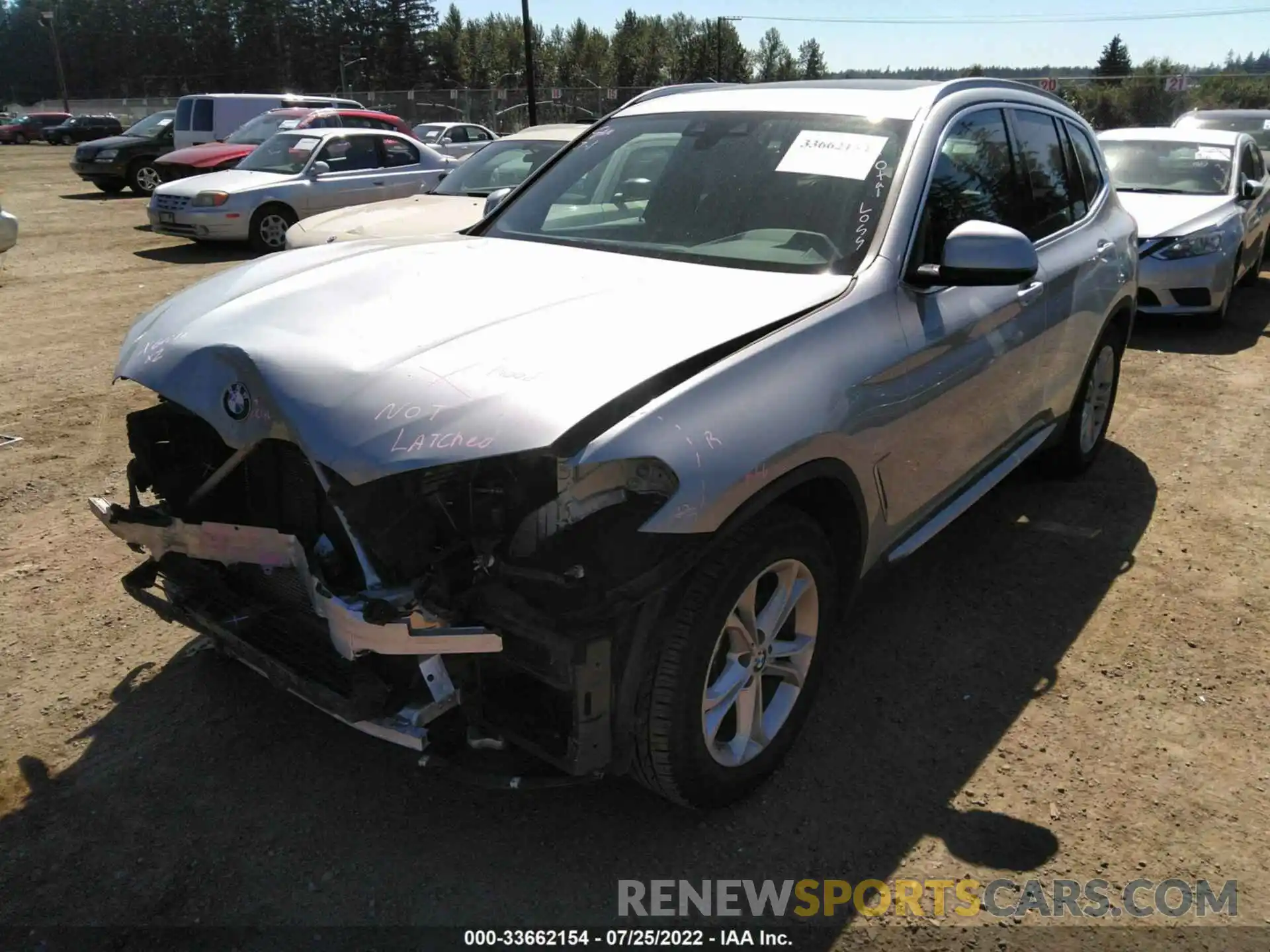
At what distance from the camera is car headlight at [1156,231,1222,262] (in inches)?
327

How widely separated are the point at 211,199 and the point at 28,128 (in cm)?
4651

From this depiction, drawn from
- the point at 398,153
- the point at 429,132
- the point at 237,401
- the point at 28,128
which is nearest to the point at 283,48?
the point at 28,128

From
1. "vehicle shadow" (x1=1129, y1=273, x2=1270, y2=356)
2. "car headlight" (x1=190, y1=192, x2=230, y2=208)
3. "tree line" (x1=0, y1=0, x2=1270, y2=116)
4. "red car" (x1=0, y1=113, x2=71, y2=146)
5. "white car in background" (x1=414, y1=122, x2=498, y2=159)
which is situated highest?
"tree line" (x1=0, y1=0, x2=1270, y2=116)

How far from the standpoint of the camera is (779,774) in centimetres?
293

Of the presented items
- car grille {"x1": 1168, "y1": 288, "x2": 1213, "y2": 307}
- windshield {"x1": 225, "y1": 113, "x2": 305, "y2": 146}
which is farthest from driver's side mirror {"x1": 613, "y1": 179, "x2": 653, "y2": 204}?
windshield {"x1": 225, "y1": 113, "x2": 305, "y2": 146}

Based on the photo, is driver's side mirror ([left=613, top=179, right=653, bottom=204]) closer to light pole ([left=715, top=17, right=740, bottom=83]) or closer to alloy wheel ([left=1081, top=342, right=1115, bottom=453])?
alloy wheel ([left=1081, top=342, right=1115, bottom=453])

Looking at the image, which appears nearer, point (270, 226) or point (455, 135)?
point (270, 226)

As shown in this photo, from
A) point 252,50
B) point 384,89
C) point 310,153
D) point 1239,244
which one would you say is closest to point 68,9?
point 252,50

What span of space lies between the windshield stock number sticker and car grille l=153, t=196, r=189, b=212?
1137cm

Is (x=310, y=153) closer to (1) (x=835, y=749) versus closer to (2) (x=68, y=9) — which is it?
(1) (x=835, y=749)

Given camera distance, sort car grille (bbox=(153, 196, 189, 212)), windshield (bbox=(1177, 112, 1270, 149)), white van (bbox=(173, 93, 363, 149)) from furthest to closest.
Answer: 1. white van (bbox=(173, 93, 363, 149))
2. windshield (bbox=(1177, 112, 1270, 149))
3. car grille (bbox=(153, 196, 189, 212))

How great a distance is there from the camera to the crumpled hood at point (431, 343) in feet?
7.29

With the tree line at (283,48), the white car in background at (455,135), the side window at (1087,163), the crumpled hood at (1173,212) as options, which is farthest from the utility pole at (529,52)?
the tree line at (283,48)

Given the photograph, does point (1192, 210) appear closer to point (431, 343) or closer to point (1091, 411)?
point (1091, 411)
